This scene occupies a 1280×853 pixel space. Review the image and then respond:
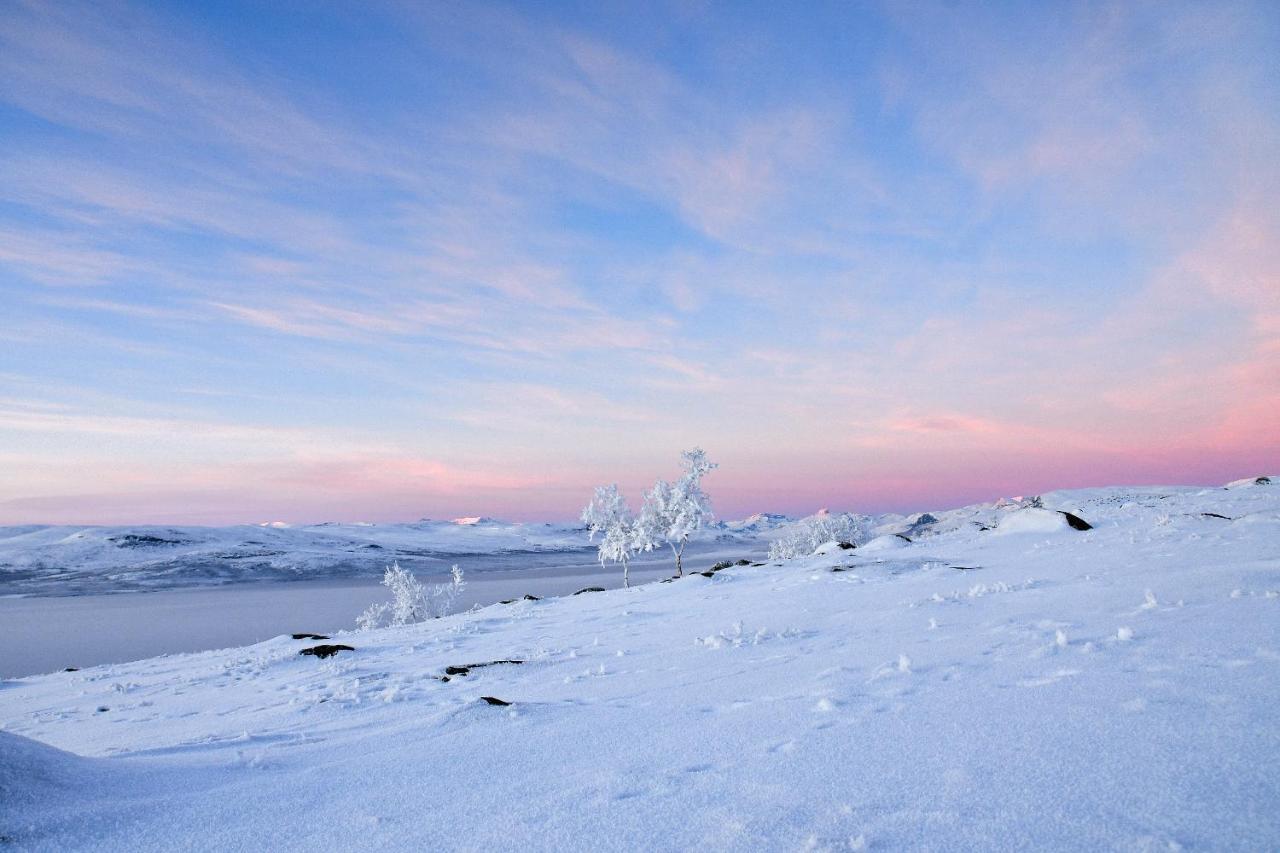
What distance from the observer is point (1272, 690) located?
470cm

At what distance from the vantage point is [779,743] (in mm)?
4895

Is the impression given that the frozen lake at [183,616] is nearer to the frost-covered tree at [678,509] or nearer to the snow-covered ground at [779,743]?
the frost-covered tree at [678,509]

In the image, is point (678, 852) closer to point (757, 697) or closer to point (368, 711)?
point (757, 697)

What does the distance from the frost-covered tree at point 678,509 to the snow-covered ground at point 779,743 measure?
40.2m

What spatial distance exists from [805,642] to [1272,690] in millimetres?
5206

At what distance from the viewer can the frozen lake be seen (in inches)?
2931

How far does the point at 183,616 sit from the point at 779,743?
131 metres

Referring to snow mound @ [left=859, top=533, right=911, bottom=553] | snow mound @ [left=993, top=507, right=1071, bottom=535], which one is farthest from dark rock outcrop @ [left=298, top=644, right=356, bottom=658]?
snow mound @ [left=993, top=507, right=1071, bottom=535]

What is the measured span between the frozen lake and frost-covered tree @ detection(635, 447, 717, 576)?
2487 centimetres

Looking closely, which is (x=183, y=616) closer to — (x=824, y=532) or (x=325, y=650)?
(x=824, y=532)

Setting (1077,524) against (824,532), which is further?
(824,532)

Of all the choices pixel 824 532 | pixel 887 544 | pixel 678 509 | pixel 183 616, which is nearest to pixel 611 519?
pixel 678 509

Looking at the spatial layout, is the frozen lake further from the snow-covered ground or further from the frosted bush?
the snow-covered ground

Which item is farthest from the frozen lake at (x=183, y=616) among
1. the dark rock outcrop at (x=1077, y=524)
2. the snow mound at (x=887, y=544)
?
the dark rock outcrop at (x=1077, y=524)
